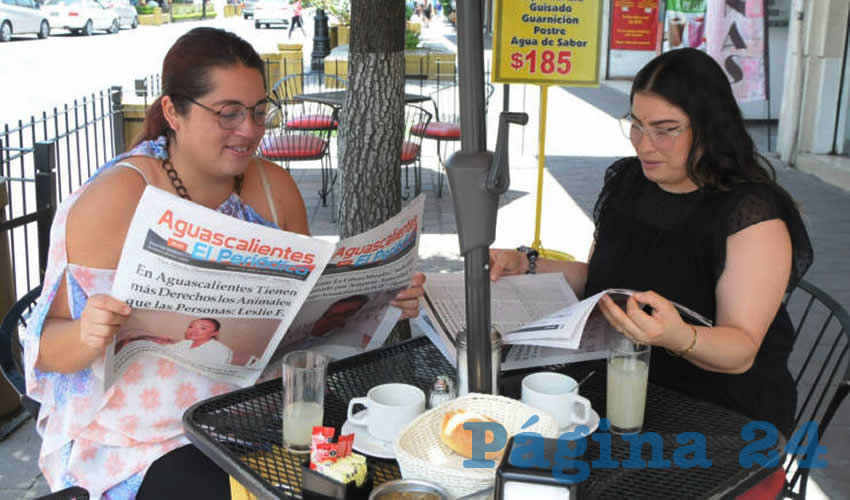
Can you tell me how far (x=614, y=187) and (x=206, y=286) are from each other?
131cm

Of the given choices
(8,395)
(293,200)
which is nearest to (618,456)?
(293,200)

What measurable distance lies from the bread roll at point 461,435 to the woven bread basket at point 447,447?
0.02 m

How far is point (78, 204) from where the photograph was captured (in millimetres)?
1985

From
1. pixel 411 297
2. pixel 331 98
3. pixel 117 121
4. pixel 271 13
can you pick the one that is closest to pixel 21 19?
pixel 271 13

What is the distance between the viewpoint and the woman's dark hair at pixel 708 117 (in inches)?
86.3

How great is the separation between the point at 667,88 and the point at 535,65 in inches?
102

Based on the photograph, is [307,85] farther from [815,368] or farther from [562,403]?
[562,403]

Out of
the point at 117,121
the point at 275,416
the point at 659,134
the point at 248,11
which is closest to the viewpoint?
the point at 275,416

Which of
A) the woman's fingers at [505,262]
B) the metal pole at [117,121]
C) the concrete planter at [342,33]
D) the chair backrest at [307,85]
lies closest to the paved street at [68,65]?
the chair backrest at [307,85]

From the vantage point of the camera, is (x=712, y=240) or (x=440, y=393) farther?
(x=712, y=240)

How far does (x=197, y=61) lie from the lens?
212cm

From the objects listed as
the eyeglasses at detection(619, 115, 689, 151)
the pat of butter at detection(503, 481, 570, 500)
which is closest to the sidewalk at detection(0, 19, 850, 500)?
the eyeglasses at detection(619, 115, 689, 151)

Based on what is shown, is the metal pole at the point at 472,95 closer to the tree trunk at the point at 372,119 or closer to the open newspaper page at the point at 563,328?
the open newspaper page at the point at 563,328

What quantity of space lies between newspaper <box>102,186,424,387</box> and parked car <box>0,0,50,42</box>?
23.5 meters
